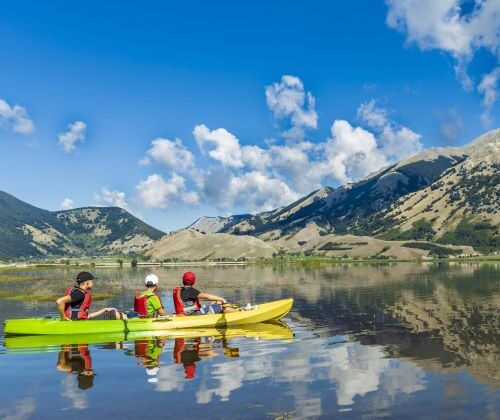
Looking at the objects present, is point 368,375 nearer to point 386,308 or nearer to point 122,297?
point 386,308

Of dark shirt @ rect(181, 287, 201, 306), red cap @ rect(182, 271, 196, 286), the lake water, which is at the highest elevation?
red cap @ rect(182, 271, 196, 286)

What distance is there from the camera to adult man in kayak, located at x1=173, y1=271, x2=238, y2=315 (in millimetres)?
35250

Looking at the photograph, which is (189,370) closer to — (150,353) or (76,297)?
(150,353)

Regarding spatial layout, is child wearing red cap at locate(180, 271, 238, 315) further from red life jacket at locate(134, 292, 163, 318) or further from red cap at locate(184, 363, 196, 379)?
red cap at locate(184, 363, 196, 379)

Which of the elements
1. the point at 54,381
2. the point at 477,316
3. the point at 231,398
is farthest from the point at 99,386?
the point at 477,316

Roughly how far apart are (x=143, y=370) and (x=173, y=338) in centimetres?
876

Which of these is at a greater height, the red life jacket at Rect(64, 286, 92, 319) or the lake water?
the red life jacket at Rect(64, 286, 92, 319)

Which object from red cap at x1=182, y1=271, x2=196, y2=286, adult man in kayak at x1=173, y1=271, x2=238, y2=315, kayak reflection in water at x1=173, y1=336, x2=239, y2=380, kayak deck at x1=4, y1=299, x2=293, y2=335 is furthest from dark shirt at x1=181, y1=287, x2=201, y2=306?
kayak reflection in water at x1=173, y1=336, x2=239, y2=380

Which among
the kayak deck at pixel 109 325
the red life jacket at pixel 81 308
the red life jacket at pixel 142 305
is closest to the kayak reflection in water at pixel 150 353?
the kayak deck at pixel 109 325

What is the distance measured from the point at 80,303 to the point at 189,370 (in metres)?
11.8

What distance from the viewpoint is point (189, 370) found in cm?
2397

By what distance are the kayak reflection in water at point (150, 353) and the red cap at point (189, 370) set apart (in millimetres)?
1348

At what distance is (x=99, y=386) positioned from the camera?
70.5ft

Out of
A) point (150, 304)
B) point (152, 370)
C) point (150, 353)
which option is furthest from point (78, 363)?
point (150, 304)
